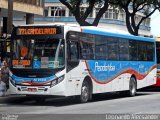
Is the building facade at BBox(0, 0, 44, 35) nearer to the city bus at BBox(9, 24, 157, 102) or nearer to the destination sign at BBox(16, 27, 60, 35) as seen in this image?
the city bus at BBox(9, 24, 157, 102)

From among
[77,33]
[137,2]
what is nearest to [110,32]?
[77,33]

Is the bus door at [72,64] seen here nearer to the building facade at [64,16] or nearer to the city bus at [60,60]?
the city bus at [60,60]

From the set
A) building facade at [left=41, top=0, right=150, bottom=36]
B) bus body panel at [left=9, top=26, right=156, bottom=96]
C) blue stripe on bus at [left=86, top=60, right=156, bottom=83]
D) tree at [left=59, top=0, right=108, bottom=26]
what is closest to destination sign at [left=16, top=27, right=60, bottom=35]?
bus body panel at [left=9, top=26, right=156, bottom=96]

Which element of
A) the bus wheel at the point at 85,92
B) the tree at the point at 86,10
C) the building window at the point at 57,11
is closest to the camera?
the bus wheel at the point at 85,92

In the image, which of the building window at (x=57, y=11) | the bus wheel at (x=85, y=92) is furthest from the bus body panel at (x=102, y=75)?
the building window at (x=57, y=11)

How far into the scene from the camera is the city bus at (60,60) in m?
19.5

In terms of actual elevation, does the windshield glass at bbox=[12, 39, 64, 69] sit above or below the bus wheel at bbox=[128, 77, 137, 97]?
above

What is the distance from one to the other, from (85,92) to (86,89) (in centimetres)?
15

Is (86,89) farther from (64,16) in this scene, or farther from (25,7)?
(64,16)

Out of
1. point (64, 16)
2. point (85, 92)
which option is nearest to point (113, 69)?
point (85, 92)

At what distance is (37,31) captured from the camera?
19969 mm

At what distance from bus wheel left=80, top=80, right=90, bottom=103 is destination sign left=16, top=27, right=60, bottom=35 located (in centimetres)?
278

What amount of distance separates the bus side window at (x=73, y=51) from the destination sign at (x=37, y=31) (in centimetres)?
82

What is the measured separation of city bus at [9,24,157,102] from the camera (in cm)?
1952
